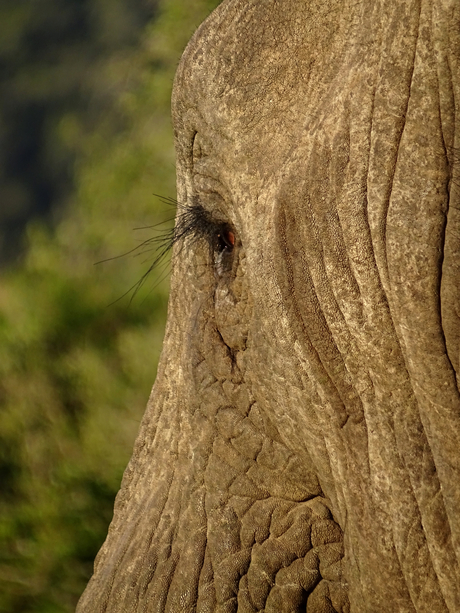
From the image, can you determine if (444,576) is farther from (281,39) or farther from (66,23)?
(66,23)

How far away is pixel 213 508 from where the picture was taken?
177 centimetres

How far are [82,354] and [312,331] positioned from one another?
5405 mm

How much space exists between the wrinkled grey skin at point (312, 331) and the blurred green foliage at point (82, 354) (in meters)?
2.70

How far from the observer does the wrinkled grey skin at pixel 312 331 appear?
47.9 inches

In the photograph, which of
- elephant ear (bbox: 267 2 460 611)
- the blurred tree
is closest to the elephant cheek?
elephant ear (bbox: 267 2 460 611)

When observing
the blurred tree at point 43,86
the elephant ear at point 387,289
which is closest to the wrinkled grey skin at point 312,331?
the elephant ear at point 387,289

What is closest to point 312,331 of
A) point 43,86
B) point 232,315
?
point 232,315

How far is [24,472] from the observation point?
588 cm

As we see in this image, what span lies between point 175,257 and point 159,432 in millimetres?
393

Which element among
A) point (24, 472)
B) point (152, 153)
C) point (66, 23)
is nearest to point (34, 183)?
point (66, 23)

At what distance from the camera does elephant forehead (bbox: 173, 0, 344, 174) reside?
1414 millimetres

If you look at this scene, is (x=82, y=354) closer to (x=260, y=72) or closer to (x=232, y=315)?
(x=232, y=315)

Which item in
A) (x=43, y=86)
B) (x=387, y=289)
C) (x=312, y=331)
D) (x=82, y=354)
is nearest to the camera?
(x=387, y=289)

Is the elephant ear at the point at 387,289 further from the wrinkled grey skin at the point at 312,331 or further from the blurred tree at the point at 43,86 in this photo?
the blurred tree at the point at 43,86
